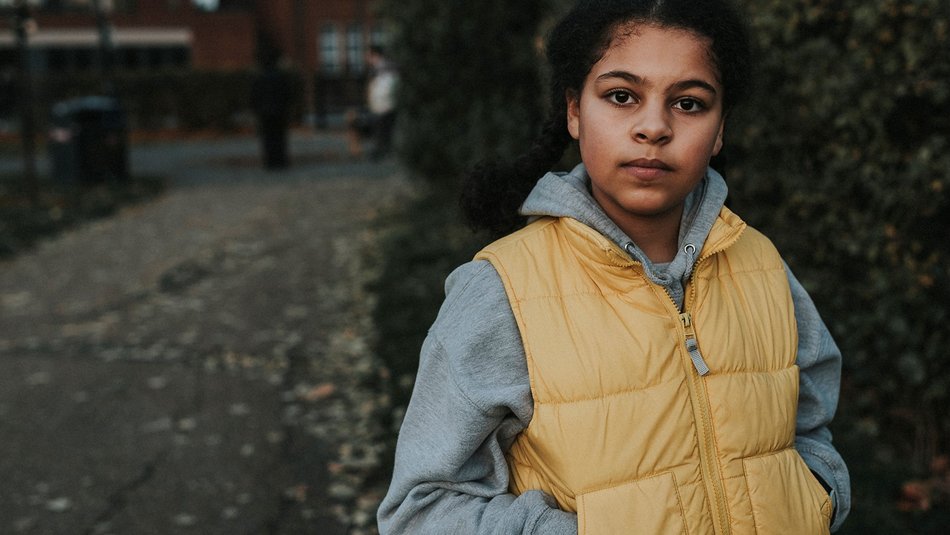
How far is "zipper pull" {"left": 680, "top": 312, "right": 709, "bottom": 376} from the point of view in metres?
1.71

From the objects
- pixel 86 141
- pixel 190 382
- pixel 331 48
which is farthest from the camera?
pixel 331 48

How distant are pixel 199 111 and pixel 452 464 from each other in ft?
84.4

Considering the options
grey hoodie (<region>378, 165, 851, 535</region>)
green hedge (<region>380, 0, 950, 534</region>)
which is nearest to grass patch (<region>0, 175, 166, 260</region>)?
green hedge (<region>380, 0, 950, 534</region>)

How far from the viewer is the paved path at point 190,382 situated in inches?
163

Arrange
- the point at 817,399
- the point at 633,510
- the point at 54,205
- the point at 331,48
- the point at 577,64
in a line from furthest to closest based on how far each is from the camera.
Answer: the point at 331,48, the point at 54,205, the point at 817,399, the point at 577,64, the point at 633,510

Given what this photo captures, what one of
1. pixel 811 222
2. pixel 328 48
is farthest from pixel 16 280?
pixel 328 48

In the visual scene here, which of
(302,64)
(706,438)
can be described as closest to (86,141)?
(706,438)

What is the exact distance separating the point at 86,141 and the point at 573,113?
46.1ft

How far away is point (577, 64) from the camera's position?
1.85m

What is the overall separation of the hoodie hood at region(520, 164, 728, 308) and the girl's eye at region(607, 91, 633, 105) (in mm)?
175

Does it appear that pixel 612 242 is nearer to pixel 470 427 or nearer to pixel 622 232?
pixel 622 232

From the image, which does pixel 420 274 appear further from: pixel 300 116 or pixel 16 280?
pixel 300 116

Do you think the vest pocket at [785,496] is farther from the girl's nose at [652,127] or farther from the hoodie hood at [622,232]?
the girl's nose at [652,127]

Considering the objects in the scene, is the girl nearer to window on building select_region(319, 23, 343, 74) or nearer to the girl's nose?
the girl's nose
